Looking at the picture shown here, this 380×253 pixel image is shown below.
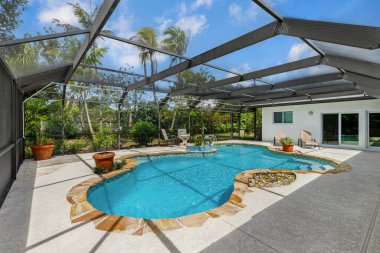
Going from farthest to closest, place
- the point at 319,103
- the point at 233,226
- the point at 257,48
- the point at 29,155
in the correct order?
the point at 319,103 → the point at 29,155 → the point at 257,48 → the point at 233,226

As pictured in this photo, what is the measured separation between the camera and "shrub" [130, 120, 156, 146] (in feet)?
38.8

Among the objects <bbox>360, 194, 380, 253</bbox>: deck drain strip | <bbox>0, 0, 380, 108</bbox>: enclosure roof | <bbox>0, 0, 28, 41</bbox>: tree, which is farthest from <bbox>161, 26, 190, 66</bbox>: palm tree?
<bbox>360, 194, 380, 253</bbox>: deck drain strip

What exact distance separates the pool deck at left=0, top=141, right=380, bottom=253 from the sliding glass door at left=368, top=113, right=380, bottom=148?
8.85m

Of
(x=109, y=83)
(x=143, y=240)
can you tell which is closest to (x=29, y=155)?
(x=109, y=83)

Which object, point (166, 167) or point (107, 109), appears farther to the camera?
point (107, 109)

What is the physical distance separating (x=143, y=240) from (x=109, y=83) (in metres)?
7.76

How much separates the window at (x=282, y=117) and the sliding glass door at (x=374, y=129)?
14.0ft

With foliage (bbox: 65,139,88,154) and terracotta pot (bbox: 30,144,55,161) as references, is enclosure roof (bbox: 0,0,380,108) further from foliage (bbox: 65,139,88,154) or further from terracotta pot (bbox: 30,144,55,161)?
foliage (bbox: 65,139,88,154)

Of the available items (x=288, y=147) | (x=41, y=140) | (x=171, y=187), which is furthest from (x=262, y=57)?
(x=41, y=140)

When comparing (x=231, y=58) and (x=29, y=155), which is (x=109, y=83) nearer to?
(x=29, y=155)

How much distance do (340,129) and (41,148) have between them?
1636 centimetres

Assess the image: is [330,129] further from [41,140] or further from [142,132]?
[41,140]

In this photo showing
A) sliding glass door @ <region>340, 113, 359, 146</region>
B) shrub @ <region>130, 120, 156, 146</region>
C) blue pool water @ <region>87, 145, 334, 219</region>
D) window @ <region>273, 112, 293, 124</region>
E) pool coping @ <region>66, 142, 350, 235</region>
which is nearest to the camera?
pool coping @ <region>66, 142, 350, 235</region>

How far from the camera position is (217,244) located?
7.69 ft
